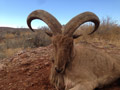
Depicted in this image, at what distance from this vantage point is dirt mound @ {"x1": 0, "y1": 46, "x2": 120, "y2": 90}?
13.7 feet

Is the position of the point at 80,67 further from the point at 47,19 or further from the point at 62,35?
the point at 47,19

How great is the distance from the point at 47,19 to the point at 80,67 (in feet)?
4.57

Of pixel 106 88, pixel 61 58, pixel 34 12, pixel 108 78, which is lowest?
pixel 106 88

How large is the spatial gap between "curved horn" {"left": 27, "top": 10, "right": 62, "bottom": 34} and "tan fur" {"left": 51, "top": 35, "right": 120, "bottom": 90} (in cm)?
23

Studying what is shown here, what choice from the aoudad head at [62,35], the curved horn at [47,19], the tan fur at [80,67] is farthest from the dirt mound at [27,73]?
the curved horn at [47,19]

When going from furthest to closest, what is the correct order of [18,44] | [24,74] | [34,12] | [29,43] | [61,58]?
[18,44]
[29,43]
[24,74]
[34,12]
[61,58]

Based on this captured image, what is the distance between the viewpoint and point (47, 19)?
11.4 ft

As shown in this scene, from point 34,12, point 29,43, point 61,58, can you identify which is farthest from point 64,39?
point 29,43

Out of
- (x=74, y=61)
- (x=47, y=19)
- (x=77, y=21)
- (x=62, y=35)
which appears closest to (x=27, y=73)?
(x=74, y=61)

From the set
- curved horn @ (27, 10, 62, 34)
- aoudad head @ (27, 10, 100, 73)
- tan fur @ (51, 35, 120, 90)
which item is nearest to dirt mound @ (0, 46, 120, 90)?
tan fur @ (51, 35, 120, 90)

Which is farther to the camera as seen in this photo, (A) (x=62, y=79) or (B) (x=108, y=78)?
(B) (x=108, y=78)

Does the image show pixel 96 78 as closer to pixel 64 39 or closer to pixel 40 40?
pixel 64 39

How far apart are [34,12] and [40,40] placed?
7423 mm

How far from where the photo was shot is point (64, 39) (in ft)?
10.0
